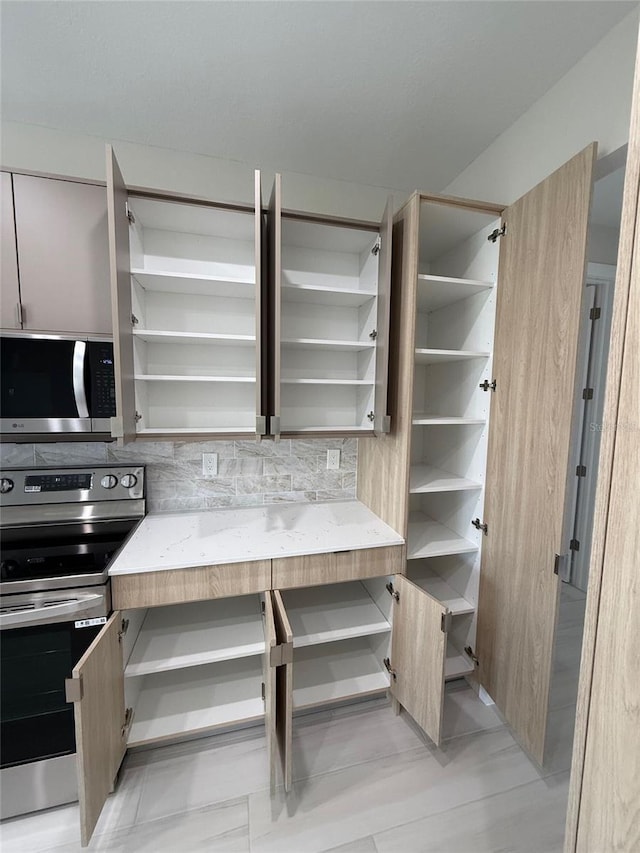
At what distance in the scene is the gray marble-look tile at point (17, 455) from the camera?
64.3 inches

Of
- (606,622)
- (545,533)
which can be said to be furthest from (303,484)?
(606,622)

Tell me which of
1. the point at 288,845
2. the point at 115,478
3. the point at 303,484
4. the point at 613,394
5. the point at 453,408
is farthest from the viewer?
the point at 303,484

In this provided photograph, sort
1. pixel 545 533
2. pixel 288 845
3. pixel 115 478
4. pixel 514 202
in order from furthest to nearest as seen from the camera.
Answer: pixel 115 478 → pixel 514 202 → pixel 545 533 → pixel 288 845

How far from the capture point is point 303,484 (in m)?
2.05

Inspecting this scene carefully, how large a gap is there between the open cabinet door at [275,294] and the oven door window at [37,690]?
1.06 meters

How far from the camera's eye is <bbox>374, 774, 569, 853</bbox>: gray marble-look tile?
1.21 metres

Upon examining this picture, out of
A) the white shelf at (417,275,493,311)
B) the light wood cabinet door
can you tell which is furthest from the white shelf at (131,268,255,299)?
the white shelf at (417,275,493,311)

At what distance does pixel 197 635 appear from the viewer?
1603mm

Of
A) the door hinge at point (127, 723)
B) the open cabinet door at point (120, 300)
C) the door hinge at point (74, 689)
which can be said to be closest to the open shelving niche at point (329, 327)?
the open cabinet door at point (120, 300)

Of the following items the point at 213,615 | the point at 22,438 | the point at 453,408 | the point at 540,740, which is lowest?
the point at 540,740

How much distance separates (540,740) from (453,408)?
1463 mm

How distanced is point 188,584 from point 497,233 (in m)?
2.04

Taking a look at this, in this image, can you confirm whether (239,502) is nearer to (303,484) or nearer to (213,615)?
(303,484)

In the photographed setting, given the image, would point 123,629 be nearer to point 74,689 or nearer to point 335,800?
point 74,689
